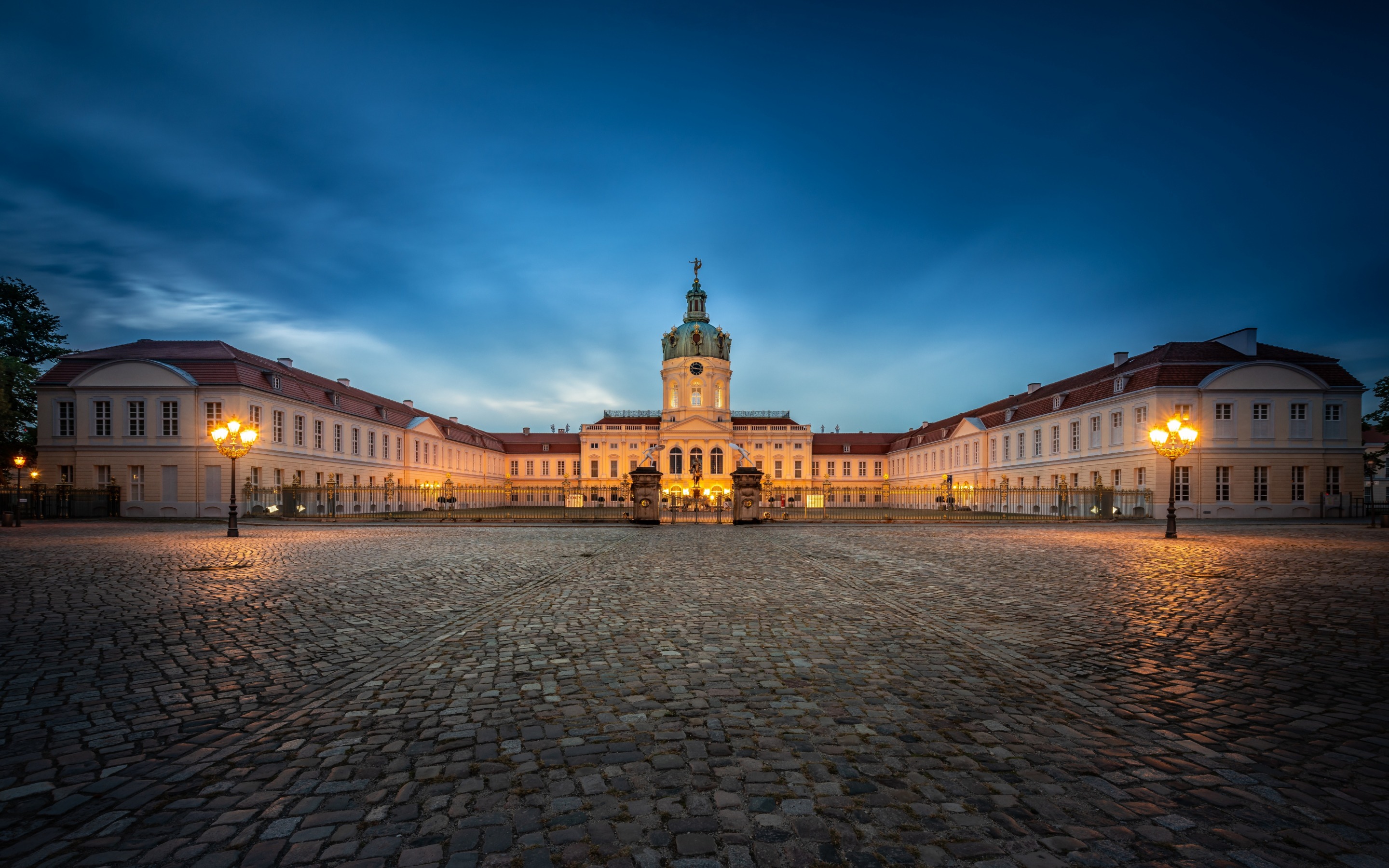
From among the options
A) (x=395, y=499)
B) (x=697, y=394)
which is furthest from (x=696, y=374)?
(x=395, y=499)

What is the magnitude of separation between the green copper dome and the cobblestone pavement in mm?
73690

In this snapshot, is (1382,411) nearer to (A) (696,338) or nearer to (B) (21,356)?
(A) (696,338)

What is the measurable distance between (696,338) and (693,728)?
7956 cm

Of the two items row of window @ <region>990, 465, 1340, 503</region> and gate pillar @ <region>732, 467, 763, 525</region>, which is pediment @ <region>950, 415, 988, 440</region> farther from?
gate pillar @ <region>732, 467, 763, 525</region>

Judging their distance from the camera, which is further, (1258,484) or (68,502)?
(1258,484)

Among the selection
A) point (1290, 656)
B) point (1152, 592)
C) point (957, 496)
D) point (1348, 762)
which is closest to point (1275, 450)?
point (957, 496)

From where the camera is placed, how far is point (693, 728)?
4469 millimetres

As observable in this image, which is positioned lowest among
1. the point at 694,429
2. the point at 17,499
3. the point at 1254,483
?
the point at 17,499

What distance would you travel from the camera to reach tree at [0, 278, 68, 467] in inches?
1532

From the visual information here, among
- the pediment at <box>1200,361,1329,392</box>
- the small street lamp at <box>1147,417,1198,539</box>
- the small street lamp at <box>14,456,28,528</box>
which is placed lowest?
the small street lamp at <box>14,456,28,528</box>

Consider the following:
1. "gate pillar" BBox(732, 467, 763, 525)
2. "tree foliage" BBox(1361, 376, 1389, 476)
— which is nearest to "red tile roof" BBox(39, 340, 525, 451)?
"gate pillar" BBox(732, 467, 763, 525)

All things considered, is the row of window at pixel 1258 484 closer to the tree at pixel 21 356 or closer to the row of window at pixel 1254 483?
the row of window at pixel 1254 483

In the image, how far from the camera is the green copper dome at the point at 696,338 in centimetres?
8306

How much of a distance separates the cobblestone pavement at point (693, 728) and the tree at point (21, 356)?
136ft
